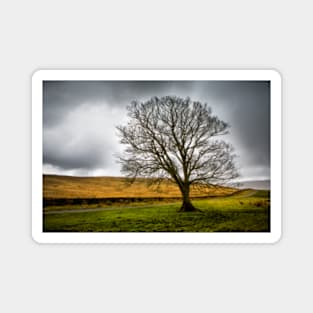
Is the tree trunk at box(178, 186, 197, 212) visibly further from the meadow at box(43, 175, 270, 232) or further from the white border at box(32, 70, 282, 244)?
the white border at box(32, 70, 282, 244)

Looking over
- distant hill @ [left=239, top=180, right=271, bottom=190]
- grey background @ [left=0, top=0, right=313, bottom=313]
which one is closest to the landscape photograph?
distant hill @ [left=239, top=180, right=271, bottom=190]

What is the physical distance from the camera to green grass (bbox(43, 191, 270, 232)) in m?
2.93

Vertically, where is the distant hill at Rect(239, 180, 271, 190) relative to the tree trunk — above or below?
above

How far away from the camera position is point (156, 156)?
301cm

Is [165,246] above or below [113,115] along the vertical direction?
below

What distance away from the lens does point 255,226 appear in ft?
9.61

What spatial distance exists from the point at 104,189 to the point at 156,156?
42 cm
